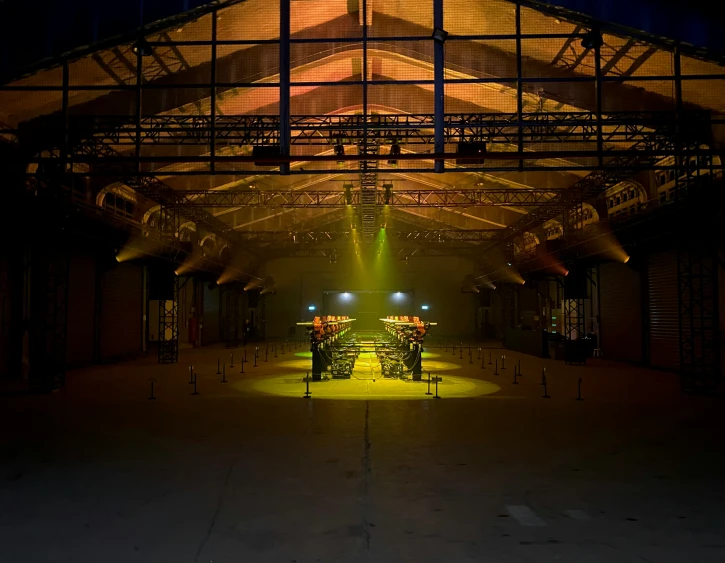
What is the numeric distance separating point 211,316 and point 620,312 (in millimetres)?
30024

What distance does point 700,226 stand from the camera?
16.6 metres

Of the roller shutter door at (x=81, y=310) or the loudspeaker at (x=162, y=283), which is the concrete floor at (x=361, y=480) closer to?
the roller shutter door at (x=81, y=310)

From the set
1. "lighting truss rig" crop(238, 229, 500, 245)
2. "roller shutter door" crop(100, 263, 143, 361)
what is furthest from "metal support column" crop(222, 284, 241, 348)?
"roller shutter door" crop(100, 263, 143, 361)

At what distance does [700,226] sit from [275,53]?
47.8ft

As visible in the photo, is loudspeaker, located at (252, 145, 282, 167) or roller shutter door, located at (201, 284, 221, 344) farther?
roller shutter door, located at (201, 284, 221, 344)

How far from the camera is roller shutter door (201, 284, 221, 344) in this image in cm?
4394

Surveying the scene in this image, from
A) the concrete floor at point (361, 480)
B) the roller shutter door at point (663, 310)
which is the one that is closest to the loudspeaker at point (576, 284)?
the roller shutter door at point (663, 310)

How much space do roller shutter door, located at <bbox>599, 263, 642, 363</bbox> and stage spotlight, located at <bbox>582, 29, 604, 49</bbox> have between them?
13998mm

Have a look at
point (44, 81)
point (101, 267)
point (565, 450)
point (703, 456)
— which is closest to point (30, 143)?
point (44, 81)

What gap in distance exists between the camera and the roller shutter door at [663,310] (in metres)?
23.0

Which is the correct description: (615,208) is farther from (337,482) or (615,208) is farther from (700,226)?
(337,482)

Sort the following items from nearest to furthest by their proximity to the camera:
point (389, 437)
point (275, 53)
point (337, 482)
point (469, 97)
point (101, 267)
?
point (337, 482), point (389, 437), point (275, 53), point (469, 97), point (101, 267)

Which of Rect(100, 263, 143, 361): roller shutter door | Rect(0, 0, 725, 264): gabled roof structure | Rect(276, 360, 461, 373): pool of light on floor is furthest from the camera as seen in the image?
Rect(100, 263, 143, 361): roller shutter door

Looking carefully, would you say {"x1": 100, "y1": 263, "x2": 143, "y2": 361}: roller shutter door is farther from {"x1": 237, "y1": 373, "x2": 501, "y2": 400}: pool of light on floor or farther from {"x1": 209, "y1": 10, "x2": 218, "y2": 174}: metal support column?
{"x1": 209, "y1": 10, "x2": 218, "y2": 174}: metal support column
